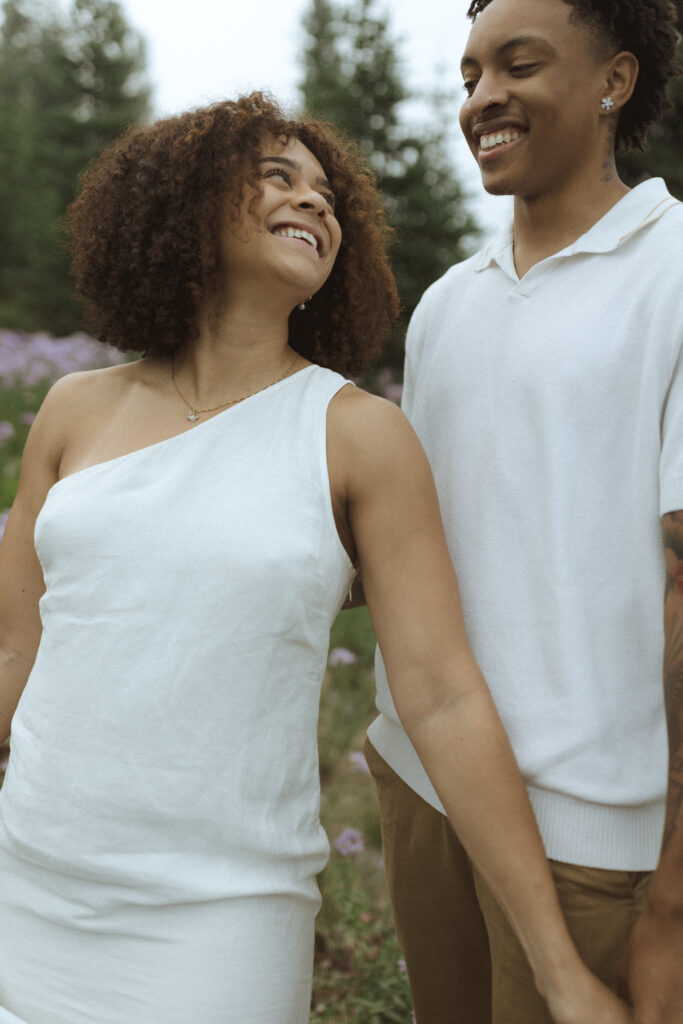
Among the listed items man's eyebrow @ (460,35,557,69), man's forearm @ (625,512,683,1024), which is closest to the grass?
man's forearm @ (625,512,683,1024)

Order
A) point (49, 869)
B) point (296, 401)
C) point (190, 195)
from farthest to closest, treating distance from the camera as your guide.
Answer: point (190, 195) → point (296, 401) → point (49, 869)

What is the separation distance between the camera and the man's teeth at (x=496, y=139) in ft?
5.62

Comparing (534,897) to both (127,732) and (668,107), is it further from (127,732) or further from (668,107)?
(668,107)

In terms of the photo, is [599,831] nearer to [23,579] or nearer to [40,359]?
[23,579]

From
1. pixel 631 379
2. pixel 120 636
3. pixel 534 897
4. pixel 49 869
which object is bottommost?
pixel 534 897

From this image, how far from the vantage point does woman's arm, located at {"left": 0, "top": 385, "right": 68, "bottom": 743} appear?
1864 mm

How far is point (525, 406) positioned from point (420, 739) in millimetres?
560

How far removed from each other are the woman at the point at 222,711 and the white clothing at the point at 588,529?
0.11m

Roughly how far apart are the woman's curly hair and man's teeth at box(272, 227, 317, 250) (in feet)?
0.27

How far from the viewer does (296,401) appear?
1702 millimetres

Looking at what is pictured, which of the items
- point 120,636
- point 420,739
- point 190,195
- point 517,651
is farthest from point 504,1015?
point 190,195

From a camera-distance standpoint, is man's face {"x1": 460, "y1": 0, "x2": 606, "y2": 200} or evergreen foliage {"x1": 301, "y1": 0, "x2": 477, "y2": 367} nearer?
man's face {"x1": 460, "y1": 0, "x2": 606, "y2": 200}

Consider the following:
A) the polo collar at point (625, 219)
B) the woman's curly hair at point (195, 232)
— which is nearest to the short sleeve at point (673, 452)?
the polo collar at point (625, 219)

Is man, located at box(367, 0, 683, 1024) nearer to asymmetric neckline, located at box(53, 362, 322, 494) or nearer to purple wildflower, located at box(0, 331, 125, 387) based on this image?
asymmetric neckline, located at box(53, 362, 322, 494)
